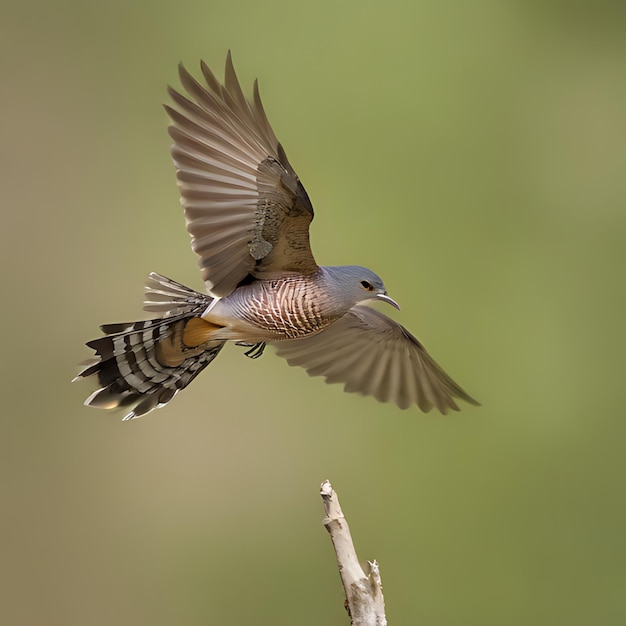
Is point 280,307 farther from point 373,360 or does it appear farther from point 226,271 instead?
point 373,360

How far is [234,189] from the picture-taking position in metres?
1.95

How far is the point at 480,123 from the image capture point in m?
3.95

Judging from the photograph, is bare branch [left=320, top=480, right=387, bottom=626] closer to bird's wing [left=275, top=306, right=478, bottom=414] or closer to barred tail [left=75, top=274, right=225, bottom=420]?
barred tail [left=75, top=274, right=225, bottom=420]

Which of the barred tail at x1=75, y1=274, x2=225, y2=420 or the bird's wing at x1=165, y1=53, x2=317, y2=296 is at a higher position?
the bird's wing at x1=165, y1=53, x2=317, y2=296

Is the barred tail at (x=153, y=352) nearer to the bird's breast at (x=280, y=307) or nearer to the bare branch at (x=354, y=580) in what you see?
the bird's breast at (x=280, y=307)

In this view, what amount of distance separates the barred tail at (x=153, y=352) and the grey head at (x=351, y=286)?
0.33 m

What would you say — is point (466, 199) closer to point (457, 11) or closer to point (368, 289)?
point (457, 11)

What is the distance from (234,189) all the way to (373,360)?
2.87 feet

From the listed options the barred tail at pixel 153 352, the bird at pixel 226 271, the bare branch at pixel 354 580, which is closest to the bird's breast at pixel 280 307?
the bird at pixel 226 271

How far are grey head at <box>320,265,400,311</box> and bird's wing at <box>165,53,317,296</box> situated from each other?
68mm

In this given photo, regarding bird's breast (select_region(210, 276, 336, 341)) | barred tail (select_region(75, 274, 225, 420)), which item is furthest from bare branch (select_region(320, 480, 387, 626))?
barred tail (select_region(75, 274, 225, 420))

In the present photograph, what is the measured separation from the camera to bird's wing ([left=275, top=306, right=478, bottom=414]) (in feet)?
8.32

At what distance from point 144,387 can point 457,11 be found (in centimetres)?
278

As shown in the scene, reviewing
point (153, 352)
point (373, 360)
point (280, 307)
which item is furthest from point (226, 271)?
point (373, 360)
